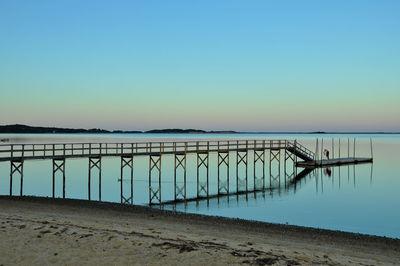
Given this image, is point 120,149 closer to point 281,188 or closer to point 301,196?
point 281,188

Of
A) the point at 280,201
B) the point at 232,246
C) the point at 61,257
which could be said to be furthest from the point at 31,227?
the point at 280,201

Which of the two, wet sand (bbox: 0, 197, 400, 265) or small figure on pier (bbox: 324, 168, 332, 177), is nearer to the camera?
wet sand (bbox: 0, 197, 400, 265)

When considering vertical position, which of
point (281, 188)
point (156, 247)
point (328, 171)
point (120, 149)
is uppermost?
point (156, 247)

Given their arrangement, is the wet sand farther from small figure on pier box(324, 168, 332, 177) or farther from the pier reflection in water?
small figure on pier box(324, 168, 332, 177)

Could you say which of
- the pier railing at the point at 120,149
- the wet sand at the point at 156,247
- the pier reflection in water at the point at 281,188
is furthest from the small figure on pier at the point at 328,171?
the wet sand at the point at 156,247

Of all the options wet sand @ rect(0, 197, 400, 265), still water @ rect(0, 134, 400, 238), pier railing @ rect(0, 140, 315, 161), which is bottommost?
still water @ rect(0, 134, 400, 238)

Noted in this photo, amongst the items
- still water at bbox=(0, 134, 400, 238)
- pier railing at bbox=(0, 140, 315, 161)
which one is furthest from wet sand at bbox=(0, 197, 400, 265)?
pier railing at bbox=(0, 140, 315, 161)

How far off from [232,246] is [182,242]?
150cm

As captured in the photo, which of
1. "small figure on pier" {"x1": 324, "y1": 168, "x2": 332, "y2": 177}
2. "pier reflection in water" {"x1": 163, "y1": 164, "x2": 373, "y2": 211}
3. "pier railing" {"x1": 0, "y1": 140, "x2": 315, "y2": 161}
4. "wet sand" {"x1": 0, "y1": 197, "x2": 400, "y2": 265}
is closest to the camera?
"wet sand" {"x1": 0, "y1": 197, "x2": 400, "y2": 265}

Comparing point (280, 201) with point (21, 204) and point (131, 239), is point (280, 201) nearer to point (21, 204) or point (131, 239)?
point (21, 204)

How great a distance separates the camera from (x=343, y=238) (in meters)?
18.0

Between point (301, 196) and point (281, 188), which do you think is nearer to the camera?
point (301, 196)

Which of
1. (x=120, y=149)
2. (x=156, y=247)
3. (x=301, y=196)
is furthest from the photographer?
(x=120, y=149)

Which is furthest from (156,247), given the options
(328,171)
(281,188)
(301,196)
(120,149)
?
(120,149)
